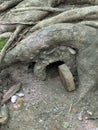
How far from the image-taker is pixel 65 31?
4.48 m

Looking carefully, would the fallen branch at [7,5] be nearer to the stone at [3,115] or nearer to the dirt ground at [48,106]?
the dirt ground at [48,106]

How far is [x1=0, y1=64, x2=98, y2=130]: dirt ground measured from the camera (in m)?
4.21

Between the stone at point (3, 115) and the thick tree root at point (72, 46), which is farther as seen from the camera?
the thick tree root at point (72, 46)

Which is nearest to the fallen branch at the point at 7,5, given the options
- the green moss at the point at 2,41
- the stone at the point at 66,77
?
the green moss at the point at 2,41

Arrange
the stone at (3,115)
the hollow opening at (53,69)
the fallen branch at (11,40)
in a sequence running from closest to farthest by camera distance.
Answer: the stone at (3,115) < the fallen branch at (11,40) < the hollow opening at (53,69)

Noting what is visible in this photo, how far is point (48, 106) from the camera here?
438 centimetres

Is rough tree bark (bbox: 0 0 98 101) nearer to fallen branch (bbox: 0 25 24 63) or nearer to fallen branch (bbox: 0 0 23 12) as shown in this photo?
fallen branch (bbox: 0 25 24 63)

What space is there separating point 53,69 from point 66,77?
0.43 metres

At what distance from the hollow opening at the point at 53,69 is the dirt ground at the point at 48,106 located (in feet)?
0.06

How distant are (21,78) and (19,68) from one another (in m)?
0.15

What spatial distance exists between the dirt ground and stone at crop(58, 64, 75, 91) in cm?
9

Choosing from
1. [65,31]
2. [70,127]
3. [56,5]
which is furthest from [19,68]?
[56,5]

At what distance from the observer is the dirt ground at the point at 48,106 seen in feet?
13.8

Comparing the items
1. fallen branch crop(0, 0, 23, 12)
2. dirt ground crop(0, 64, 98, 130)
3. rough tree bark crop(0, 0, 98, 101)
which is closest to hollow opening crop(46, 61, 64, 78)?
dirt ground crop(0, 64, 98, 130)
